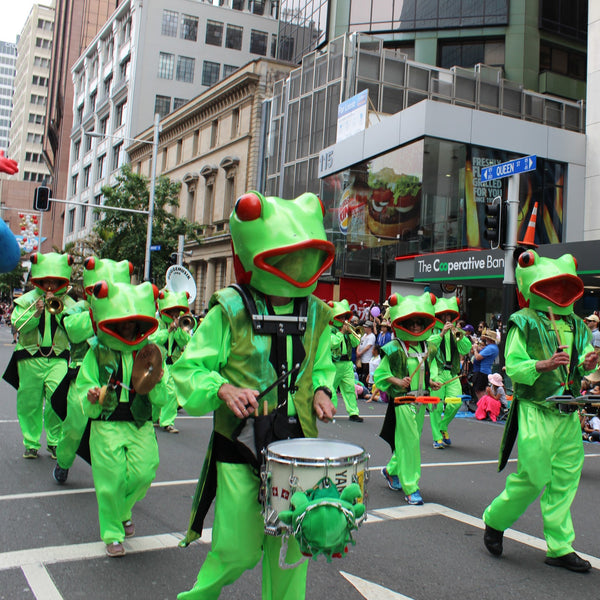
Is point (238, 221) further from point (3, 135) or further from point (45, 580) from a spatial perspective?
point (3, 135)

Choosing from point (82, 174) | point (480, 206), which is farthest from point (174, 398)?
point (82, 174)

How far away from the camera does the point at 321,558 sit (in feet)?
15.6

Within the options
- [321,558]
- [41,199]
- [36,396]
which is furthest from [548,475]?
[41,199]

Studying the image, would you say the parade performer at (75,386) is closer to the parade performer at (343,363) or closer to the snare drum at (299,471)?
the snare drum at (299,471)

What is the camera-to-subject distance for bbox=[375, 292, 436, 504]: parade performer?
672 cm

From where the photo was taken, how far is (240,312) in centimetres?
341

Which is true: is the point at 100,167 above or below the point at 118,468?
above

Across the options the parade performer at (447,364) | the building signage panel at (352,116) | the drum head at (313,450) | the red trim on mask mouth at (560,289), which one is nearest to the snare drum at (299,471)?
the drum head at (313,450)

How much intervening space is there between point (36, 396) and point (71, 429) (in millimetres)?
2259

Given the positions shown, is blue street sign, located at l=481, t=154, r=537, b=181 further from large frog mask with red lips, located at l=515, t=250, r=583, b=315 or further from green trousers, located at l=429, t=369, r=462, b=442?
large frog mask with red lips, located at l=515, t=250, r=583, b=315

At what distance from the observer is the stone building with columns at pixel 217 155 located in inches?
1487

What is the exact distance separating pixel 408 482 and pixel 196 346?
3727 mm

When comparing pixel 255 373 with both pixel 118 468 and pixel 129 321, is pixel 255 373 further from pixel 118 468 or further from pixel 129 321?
pixel 129 321

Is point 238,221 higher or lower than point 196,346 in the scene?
higher
